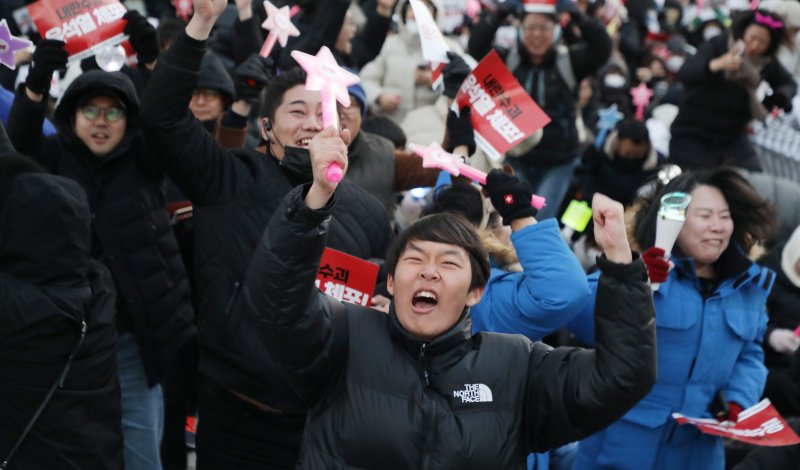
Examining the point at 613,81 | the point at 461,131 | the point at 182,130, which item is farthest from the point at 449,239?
the point at 613,81

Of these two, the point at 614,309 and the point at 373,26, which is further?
the point at 373,26

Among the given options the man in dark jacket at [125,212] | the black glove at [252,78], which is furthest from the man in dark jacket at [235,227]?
the black glove at [252,78]

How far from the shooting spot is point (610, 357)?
256 centimetres

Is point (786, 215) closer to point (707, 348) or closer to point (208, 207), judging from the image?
point (707, 348)

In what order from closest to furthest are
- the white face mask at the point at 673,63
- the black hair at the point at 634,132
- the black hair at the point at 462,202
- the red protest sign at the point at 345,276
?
the red protest sign at the point at 345,276 < the black hair at the point at 462,202 < the black hair at the point at 634,132 < the white face mask at the point at 673,63

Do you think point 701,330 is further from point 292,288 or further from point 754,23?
point 754,23

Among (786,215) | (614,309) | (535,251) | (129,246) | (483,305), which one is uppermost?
(614,309)

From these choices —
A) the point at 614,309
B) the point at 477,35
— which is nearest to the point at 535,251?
the point at 614,309

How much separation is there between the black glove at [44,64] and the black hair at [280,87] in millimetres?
859

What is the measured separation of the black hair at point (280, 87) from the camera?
3699 mm

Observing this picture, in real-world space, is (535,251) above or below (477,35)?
above

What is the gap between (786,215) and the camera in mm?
6574

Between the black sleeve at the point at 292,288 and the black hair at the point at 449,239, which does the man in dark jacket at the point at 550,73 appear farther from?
the black sleeve at the point at 292,288

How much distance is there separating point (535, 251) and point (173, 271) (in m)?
1.55
